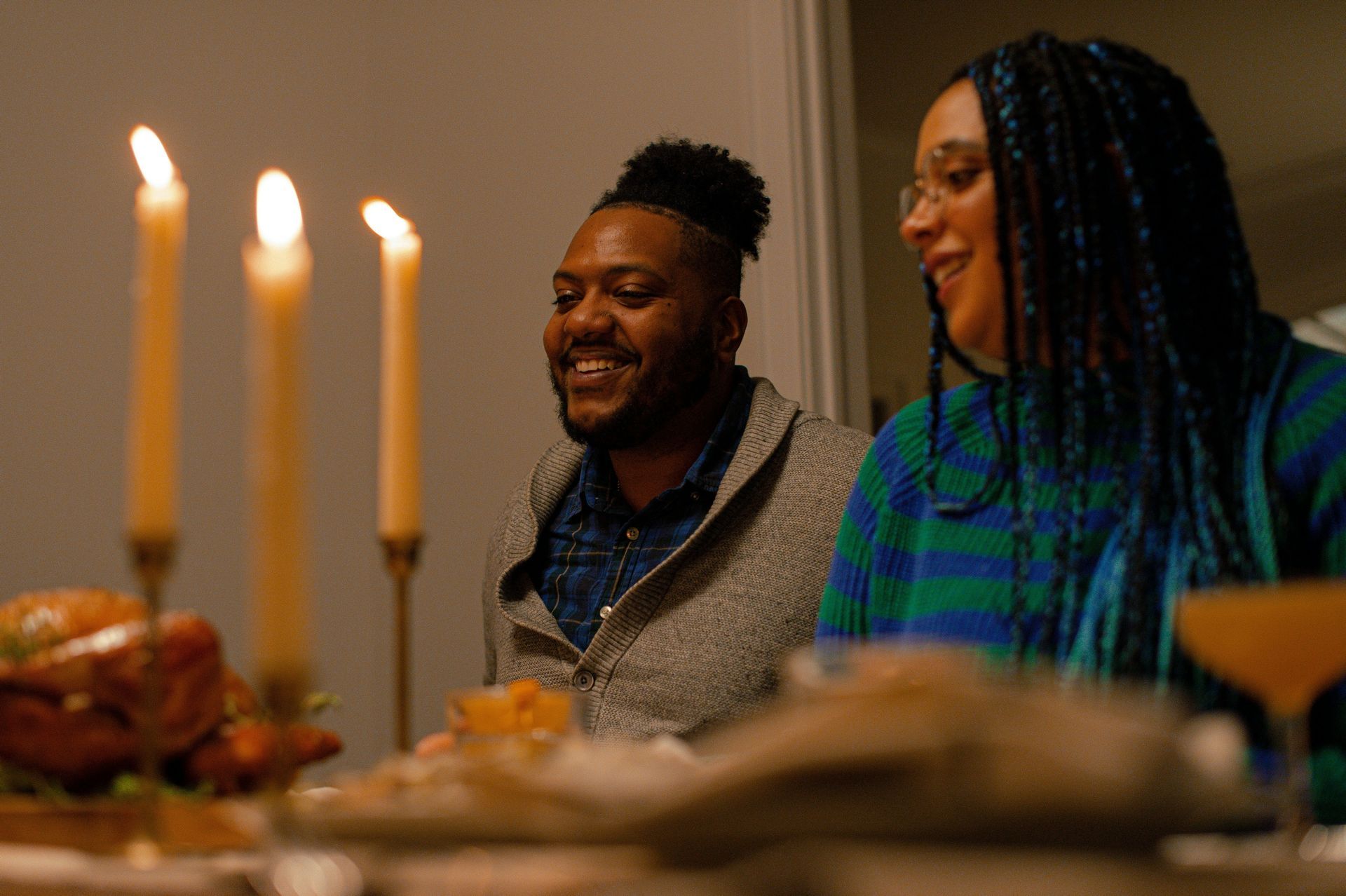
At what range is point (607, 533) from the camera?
1.69 m

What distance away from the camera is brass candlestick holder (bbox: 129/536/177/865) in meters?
0.52

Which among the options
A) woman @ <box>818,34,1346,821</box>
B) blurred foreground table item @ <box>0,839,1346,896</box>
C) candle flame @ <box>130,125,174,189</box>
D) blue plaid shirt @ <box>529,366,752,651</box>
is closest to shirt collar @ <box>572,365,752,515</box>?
blue plaid shirt @ <box>529,366,752,651</box>

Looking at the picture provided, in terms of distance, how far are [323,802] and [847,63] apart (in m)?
1.98

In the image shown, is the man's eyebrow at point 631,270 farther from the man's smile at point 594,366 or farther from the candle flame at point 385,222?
the candle flame at point 385,222

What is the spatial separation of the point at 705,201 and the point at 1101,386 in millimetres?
924

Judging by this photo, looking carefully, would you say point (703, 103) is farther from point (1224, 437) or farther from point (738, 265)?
point (1224, 437)

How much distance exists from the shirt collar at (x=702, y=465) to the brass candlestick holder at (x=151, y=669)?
1132 millimetres

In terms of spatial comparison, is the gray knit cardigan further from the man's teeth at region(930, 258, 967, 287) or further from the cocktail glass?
the cocktail glass

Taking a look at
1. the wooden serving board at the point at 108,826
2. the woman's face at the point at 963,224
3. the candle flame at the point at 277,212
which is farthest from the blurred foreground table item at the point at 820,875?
the woman's face at the point at 963,224

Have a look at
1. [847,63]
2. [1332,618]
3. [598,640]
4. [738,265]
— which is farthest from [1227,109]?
[1332,618]

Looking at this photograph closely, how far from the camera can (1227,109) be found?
11.4 ft

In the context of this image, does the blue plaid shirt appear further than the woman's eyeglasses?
Yes

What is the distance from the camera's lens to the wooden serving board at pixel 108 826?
593 mm

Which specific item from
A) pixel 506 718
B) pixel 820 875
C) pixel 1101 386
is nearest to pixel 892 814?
pixel 820 875
